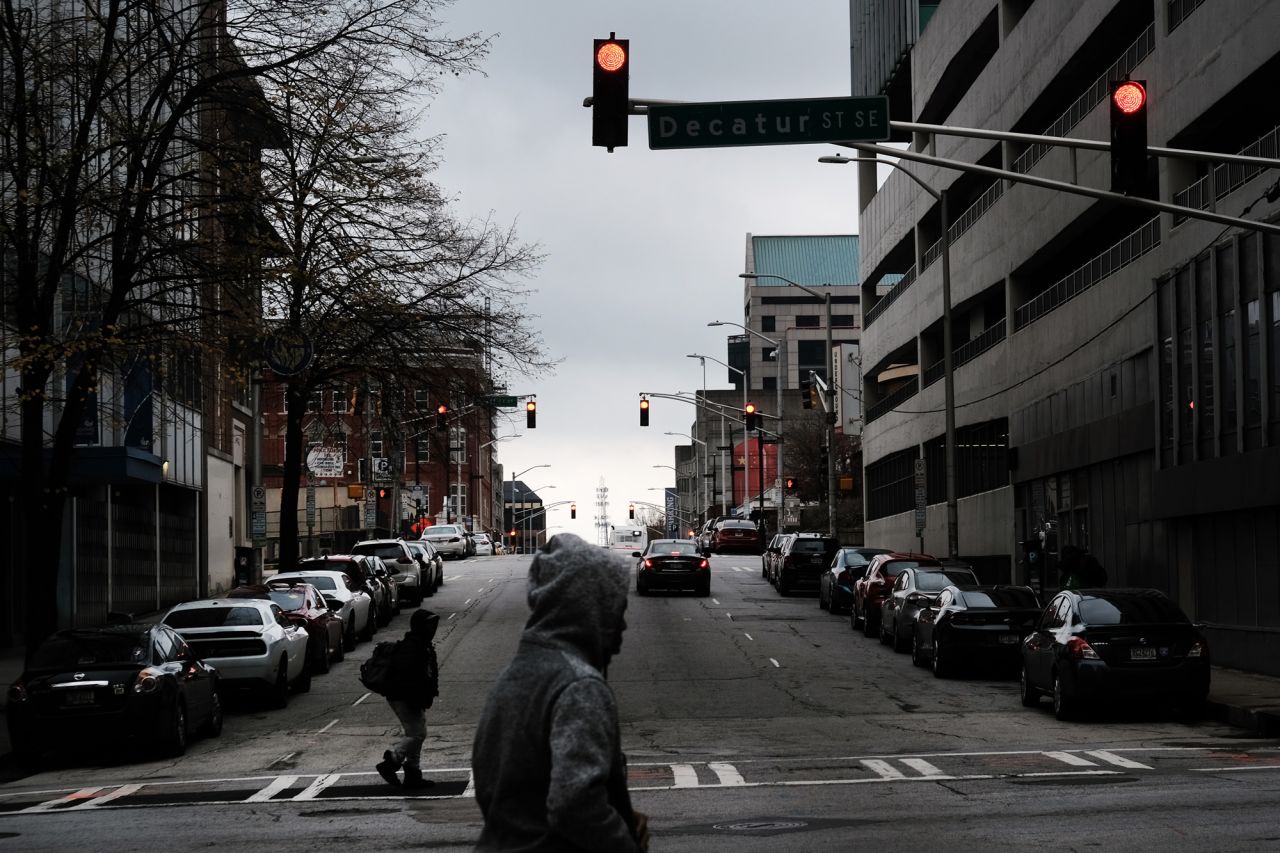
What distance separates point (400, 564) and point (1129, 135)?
29.4m

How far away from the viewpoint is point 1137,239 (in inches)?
1268

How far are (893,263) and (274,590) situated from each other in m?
38.2

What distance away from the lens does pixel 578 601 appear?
4.52m

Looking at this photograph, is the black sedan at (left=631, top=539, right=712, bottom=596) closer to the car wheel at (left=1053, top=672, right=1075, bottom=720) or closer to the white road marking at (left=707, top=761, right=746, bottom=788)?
the car wheel at (left=1053, top=672, right=1075, bottom=720)

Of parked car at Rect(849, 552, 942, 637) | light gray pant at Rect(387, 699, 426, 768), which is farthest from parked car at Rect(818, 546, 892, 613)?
light gray pant at Rect(387, 699, 426, 768)

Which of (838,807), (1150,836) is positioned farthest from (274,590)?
(1150,836)

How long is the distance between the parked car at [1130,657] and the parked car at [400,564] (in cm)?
2498

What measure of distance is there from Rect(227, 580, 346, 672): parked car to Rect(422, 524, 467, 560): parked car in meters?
45.6

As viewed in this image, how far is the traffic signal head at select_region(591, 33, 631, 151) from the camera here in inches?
598

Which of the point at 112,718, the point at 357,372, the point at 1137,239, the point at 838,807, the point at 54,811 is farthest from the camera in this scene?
the point at 357,372

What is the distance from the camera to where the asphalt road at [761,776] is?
11164mm

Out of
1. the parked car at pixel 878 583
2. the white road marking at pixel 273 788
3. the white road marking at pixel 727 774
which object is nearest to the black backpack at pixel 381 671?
the white road marking at pixel 273 788

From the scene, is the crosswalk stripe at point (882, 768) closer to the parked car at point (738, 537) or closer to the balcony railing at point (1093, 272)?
the balcony railing at point (1093, 272)

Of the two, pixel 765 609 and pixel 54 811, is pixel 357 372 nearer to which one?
pixel 765 609
